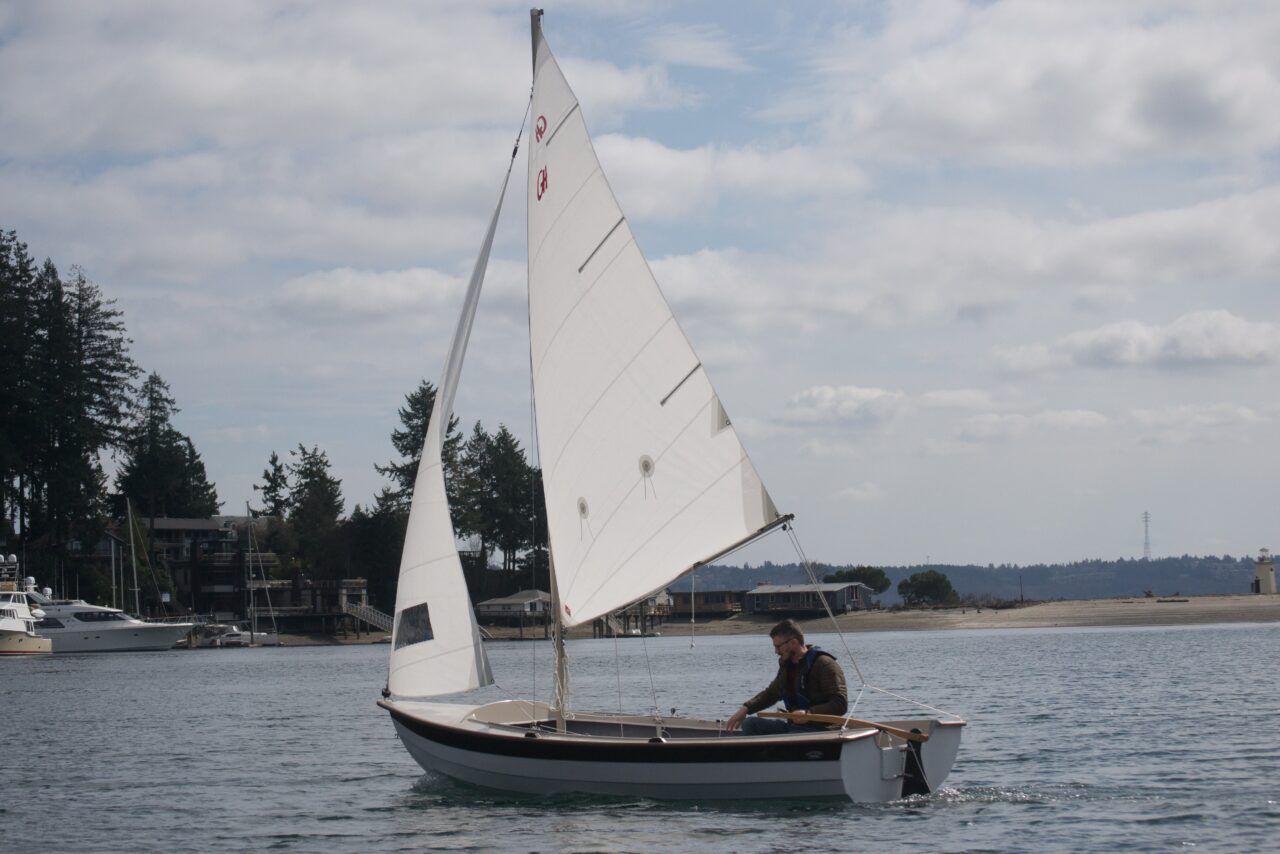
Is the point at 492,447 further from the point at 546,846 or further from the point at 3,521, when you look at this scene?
the point at 546,846

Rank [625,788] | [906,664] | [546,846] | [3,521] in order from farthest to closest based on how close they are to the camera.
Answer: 1. [3,521]
2. [906,664]
3. [625,788]
4. [546,846]

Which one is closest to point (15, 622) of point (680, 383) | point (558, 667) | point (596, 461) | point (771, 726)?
point (558, 667)

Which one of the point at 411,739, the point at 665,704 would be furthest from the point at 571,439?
the point at 665,704

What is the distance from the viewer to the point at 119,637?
3935 inches

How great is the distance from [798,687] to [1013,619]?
4251 inches

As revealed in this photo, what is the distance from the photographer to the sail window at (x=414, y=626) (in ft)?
75.1

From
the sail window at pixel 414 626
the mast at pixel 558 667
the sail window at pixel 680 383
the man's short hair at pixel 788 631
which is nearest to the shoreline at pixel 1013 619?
the sail window at pixel 414 626

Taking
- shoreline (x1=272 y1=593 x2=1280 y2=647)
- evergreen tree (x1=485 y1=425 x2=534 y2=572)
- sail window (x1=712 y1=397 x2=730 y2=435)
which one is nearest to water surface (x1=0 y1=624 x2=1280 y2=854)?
sail window (x1=712 y1=397 x2=730 y2=435)

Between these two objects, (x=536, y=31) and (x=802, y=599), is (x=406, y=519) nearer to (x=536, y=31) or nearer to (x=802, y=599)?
(x=802, y=599)

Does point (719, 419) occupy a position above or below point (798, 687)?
above

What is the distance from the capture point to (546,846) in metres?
18.6

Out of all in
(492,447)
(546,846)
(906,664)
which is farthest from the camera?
(492,447)

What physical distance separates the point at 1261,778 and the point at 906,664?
40.7 meters

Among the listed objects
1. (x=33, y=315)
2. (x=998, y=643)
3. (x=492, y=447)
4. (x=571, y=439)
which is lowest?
(x=998, y=643)
